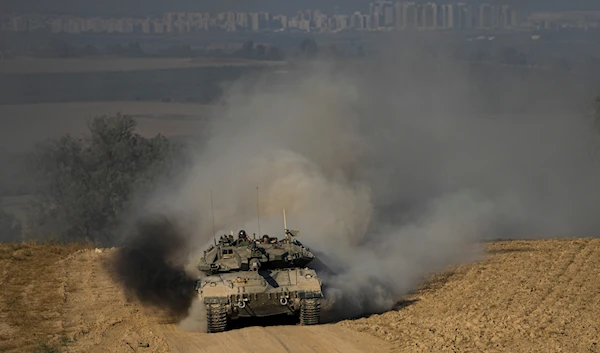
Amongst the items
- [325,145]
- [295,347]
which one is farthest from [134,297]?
[325,145]

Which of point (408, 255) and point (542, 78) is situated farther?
point (542, 78)

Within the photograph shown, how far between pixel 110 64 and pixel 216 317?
223ft

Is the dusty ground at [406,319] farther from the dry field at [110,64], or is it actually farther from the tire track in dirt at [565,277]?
the dry field at [110,64]

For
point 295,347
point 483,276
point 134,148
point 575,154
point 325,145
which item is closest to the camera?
point 295,347

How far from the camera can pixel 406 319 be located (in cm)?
2005

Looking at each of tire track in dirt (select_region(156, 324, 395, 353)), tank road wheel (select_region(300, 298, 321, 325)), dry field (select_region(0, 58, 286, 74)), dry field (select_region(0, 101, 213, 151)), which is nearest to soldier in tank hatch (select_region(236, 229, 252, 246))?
tire track in dirt (select_region(156, 324, 395, 353))

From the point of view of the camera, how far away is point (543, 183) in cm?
5184

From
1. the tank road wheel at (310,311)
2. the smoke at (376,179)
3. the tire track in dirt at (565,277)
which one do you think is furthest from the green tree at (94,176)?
the tank road wheel at (310,311)

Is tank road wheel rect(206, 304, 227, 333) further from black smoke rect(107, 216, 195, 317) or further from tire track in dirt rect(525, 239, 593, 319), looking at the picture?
tire track in dirt rect(525, 239, 593, 319)

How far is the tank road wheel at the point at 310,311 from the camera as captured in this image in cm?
1980

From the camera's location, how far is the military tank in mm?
19750

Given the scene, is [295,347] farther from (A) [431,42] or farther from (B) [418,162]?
(A) [431,42]

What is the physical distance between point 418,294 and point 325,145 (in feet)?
39.7

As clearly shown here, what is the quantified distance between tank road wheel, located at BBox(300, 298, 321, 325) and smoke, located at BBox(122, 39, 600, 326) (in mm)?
692
